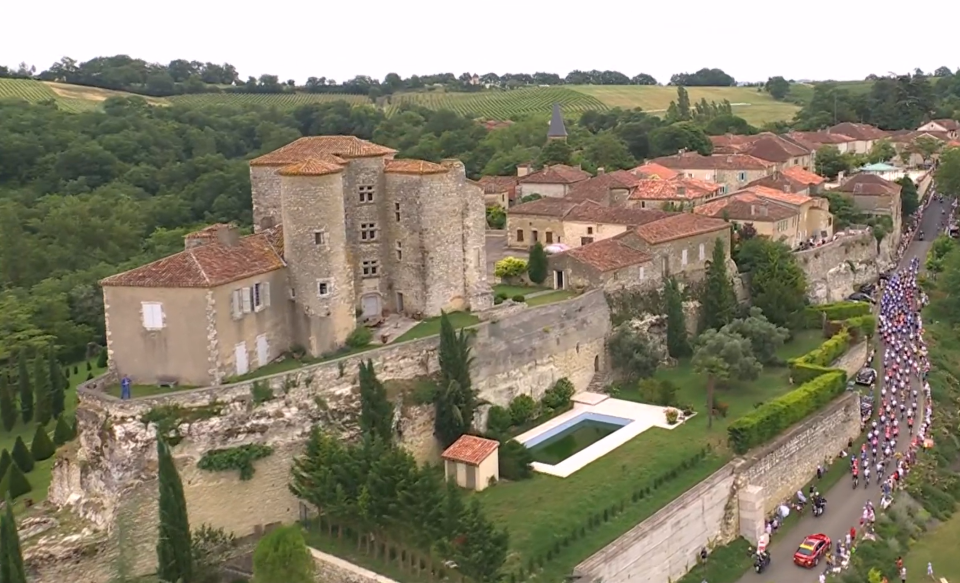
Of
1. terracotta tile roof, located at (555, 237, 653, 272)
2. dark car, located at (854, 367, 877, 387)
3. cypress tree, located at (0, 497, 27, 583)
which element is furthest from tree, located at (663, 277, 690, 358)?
cypress tree, located at (0, 497, 27, 583)

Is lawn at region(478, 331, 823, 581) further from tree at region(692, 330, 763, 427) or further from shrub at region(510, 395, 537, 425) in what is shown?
shrub at region(510, 395, 537, 425)

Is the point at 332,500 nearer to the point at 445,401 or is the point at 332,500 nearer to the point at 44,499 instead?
the point at 445,401

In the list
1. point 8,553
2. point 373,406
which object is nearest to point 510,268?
point 373,406

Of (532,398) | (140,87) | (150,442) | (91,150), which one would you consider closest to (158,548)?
(150,442)

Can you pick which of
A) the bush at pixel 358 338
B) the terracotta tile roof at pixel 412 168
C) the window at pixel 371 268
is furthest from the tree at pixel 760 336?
the bush at pixel 358 338

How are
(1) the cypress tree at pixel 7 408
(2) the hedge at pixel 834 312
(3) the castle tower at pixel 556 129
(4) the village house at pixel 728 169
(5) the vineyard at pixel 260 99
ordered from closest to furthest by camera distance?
(1) the cypress tree at pixel 7 408, (2) the hedge at pixel 834 312, (4) the village house at pixel 728 169, (3) the castle tower at pixel 556 129, (5) the vineyard at pixel 260 99

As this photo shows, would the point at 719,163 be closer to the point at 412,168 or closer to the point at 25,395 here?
the point at 412,168

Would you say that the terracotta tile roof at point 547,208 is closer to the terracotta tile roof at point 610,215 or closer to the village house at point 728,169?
the terracotta tile roof at point 610,215
